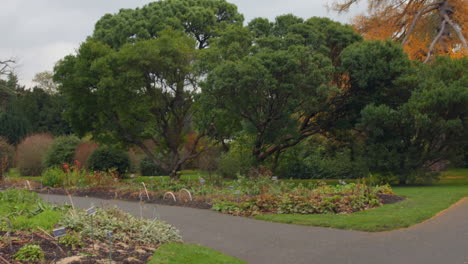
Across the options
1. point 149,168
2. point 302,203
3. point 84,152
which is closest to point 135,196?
point 302,203

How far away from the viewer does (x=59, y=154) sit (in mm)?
25156

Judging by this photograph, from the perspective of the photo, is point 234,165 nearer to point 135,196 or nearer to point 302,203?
point 135,196

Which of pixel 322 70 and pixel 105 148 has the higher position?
pixel 322 70

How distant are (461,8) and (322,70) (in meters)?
13.1

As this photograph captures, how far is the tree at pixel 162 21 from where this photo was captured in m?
39.9

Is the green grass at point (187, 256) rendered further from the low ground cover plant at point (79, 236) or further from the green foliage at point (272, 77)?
the green foliage at point (272, 77)

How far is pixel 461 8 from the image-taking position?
998 inches

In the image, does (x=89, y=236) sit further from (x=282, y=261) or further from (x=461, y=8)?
(x=461, y=8)

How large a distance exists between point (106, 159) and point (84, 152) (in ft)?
8.00

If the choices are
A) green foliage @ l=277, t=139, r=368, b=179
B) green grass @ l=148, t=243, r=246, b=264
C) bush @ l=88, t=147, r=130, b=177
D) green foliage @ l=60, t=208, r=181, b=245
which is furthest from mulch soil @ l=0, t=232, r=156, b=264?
bush @ l=88, t=147, r=130, b=177

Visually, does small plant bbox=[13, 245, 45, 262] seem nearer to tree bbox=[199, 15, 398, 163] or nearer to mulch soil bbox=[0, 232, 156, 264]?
mulch soil bbox=[0, 232, 156, 264]

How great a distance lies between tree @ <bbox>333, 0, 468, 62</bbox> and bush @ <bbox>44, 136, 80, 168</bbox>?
18111mm

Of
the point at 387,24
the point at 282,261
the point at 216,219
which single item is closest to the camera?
the point at 282,261

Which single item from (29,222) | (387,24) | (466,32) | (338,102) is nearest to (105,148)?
(338,102)
